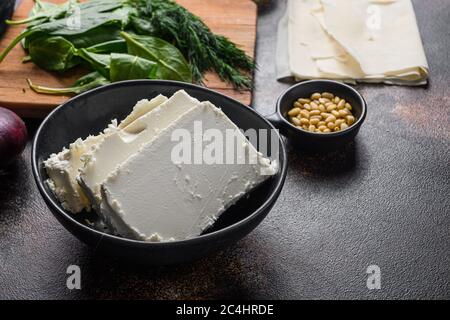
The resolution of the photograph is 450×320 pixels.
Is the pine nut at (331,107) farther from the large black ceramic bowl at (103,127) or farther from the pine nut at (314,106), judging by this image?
the large black ceramic bowl at (103,127)

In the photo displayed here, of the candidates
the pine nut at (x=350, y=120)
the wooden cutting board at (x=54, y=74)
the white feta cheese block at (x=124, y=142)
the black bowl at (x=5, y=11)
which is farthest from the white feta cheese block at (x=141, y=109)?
the black bowl at (x=5, y=11)

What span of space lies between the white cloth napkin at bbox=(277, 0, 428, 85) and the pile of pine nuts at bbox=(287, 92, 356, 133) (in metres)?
0.17

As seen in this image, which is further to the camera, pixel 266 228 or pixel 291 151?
pixel 291 151

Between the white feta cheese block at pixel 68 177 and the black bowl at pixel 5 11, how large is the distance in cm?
76

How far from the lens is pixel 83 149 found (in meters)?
1.19

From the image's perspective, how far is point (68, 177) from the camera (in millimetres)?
1167

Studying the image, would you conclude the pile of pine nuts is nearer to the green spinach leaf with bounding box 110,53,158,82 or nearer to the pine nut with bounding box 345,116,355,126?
the pine nut with bounding box 345,116,355,126

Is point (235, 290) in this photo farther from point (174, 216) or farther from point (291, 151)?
point (291, 151)

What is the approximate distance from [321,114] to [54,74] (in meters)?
0.73

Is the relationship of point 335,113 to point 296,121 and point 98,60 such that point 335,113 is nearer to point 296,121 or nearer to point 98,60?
point 296,121

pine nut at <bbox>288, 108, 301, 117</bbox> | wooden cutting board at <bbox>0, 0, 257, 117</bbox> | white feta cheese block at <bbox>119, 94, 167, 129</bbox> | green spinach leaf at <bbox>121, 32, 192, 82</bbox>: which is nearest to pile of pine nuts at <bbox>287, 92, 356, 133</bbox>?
pine nut at <bbox>288, 108, 301, 117</bbox>

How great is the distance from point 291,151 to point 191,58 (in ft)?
1.37

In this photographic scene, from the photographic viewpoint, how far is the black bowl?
1.75 meters
